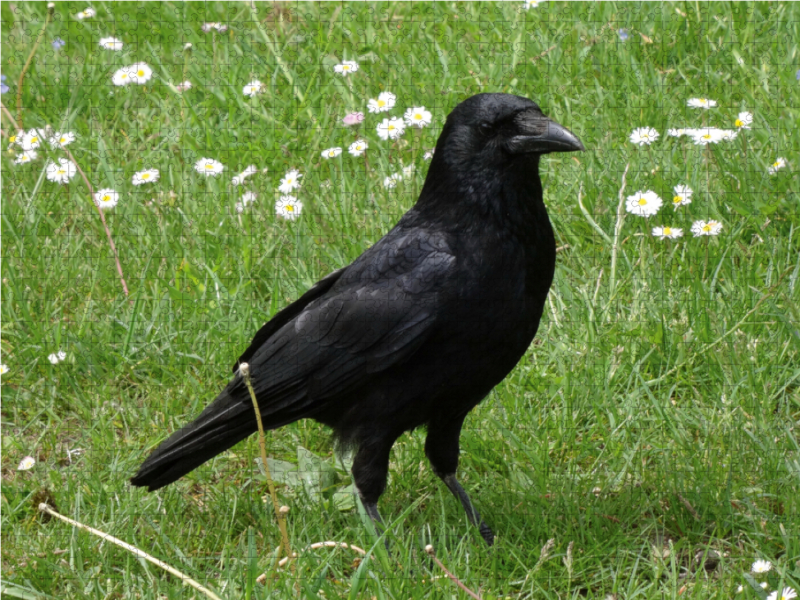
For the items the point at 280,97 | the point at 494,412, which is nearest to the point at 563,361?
the point at 494,412

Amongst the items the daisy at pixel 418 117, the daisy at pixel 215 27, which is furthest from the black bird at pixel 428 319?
the daisy at pixel 215 27

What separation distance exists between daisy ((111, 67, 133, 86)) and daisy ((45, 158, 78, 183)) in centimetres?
72

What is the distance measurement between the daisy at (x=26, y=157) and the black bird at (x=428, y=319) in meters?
2.59

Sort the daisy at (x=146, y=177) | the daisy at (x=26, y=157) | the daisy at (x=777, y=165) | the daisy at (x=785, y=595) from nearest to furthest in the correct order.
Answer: the daisy at (x=785, y=595) → the daisy at (x=777, y=165) → the daisy at (x=146, y=177) → the daisy at (x=26, y=157)

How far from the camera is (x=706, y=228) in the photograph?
4070 millimetres

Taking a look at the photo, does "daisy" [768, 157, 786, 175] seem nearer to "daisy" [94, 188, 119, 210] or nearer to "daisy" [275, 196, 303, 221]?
"daisy" [275, 196, 303, 221]

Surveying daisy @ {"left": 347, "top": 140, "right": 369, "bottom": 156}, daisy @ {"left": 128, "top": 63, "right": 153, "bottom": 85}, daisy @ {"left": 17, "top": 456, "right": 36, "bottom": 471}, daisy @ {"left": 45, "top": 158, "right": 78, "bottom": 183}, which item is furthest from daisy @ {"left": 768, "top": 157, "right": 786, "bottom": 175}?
daisy @ {"left": 128, "top": 63, "right": 153, "bottom": 85}

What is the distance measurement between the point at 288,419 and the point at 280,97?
9.13ft

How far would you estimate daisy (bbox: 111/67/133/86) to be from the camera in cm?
569

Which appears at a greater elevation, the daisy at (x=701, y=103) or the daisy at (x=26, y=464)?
the daisy at (x=701, y=103)

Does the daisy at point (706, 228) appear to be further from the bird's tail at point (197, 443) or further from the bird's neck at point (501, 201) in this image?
the bird's tail at point (197, 443)

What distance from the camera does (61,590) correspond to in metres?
3.13

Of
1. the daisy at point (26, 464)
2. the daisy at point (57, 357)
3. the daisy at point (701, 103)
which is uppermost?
the daisy at point (57, 357)

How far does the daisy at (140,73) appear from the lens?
18.8 feet
